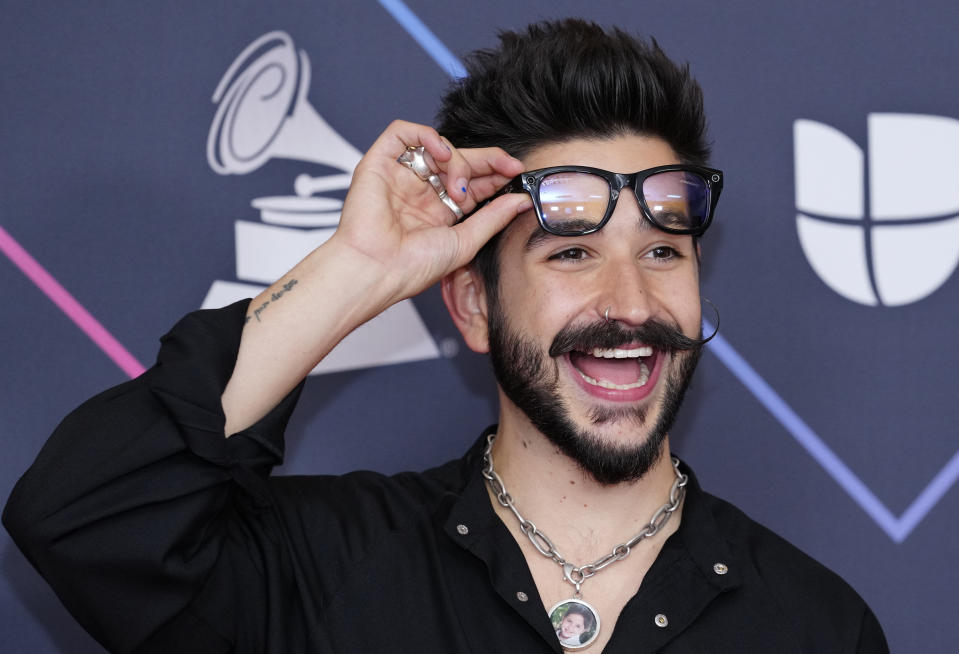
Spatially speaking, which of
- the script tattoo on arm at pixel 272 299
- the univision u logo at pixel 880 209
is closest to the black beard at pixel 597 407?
the script tattoo on arm at pixel 272 299

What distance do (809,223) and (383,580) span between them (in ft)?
4.16

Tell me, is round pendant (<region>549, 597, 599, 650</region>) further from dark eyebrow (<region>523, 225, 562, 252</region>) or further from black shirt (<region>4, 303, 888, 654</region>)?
dark eyebrow (<region>523, 225, 562, 252</region>)

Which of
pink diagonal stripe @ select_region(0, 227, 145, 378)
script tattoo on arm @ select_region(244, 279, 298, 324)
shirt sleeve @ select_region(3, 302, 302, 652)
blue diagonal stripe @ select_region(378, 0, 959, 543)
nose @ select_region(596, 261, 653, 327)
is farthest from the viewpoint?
blue diagonal stripe @ select_region(378, 0, 959, 543)

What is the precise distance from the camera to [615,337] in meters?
1.67

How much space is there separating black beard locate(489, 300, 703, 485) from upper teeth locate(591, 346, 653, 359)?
16mm

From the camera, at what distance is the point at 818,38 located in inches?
89.2

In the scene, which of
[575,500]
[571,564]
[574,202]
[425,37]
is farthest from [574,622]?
[425,37]

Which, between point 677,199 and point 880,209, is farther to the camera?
point 880,209

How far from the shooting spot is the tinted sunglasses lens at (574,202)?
1.69 m

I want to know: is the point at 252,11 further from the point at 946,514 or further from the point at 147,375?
the point at 946,514

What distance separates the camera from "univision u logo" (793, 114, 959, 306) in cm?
224

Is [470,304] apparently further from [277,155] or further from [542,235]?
[277,155]

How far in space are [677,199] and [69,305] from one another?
131cm

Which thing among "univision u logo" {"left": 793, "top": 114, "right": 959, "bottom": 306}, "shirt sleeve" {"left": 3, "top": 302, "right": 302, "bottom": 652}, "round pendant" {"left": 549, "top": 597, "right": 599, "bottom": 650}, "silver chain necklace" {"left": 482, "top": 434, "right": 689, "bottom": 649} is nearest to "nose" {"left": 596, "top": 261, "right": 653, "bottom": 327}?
"silver chain necklace" {"left": 482, "top": 434, "right": 689, "bottom": 649}
